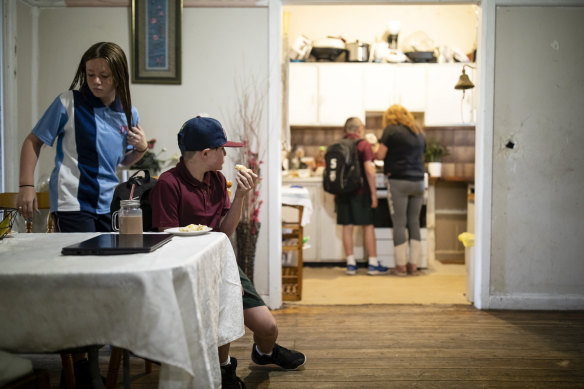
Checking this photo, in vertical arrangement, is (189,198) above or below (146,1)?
below

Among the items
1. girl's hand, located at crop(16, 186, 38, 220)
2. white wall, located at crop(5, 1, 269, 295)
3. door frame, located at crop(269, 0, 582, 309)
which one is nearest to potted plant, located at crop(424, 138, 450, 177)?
door frame, located at crop(269, 0, 582, 309)

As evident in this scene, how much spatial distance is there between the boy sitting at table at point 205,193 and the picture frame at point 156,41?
5.48 feet

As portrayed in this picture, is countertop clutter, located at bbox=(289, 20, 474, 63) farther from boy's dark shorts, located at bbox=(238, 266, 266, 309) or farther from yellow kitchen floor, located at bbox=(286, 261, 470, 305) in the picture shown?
boy's dark shorts, located at bbox=(238, 266, 266, 309)

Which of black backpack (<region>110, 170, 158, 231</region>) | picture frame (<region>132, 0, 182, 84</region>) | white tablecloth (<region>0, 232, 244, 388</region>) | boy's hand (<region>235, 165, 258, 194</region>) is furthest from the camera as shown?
picture frame (<region>132, 0, 182, 84</region>)

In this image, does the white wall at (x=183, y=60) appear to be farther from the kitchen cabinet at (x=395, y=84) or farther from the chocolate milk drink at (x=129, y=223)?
the kitchen cabinet at (x=395, y=84)

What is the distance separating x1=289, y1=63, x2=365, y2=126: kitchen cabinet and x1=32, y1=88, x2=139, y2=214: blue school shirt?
358 cm

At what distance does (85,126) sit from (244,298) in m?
0.94

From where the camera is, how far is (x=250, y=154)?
145 inches

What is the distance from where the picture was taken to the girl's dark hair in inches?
85.1

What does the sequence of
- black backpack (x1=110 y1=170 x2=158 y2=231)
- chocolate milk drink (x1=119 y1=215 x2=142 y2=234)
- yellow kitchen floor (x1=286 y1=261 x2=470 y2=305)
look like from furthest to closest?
yellow kitchen floor (x1=286 y1=261 x2=470 y2=305), black backpack (x1=110 y1=170 x2=158 y2=231), chocolate milk drink (x1=119 y1=215 x2=142 y2=234)

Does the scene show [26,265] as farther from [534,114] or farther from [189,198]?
[534,114]

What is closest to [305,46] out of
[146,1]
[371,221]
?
[371,221]

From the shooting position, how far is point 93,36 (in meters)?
3.65

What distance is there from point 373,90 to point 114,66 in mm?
3908
